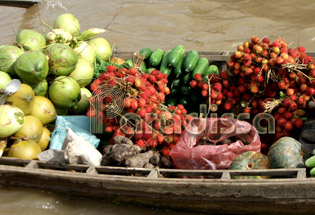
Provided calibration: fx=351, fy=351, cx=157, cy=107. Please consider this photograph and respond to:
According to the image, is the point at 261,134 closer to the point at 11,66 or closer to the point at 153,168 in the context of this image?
the point at 153,168

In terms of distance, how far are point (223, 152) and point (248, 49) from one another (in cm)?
103

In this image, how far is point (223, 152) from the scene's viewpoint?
2.93 meters

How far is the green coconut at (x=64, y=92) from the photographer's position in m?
3.58

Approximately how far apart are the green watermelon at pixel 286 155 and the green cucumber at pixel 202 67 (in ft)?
4.51

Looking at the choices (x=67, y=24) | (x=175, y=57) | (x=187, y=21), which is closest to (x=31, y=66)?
(x=67, y=24)

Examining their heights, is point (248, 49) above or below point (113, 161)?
above

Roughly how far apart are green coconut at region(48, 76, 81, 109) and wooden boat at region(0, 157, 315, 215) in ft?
2.47

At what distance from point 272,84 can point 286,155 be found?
0.85 meters

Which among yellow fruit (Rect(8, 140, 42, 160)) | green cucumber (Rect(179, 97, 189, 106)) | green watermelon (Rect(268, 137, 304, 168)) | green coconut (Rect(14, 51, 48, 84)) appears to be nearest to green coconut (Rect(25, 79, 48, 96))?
green coconut (Rect(14, 51, 48, 84))

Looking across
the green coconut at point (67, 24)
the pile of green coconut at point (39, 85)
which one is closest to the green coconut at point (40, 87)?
the pile of green coconut at point (39, 85)

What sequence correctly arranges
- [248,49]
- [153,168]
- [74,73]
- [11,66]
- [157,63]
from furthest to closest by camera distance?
[157,63]
[74,73]
[11,66]
[248,49]
[153,168]

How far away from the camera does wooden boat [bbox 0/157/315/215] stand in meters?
2.49

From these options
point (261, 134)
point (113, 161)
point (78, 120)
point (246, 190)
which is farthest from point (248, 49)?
point (78, 120)

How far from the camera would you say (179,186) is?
265 centimetres
